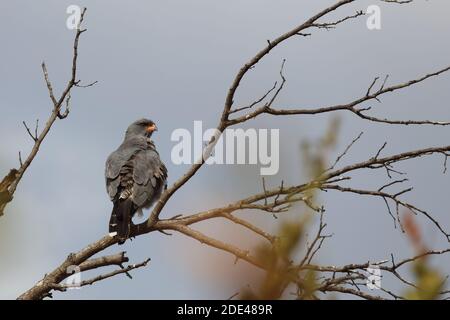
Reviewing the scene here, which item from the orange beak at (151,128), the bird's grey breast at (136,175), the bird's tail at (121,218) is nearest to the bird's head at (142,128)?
the orange beak at (151,128)

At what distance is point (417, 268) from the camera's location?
1424mm

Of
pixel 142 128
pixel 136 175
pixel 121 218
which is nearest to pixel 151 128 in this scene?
pixel 142 128

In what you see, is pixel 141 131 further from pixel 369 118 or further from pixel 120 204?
pixel 369 118

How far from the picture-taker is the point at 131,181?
27.0ft

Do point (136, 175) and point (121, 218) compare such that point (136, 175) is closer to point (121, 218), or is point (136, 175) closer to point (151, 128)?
point (121, 218)

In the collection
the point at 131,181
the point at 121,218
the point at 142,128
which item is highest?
the point at 142,128

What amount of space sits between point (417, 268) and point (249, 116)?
5.36 meters

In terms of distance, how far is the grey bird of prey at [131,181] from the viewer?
771cm

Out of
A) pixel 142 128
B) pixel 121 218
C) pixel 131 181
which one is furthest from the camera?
pixel 142 128

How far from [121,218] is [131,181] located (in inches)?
27.2

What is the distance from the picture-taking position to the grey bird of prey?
7.71 metres
